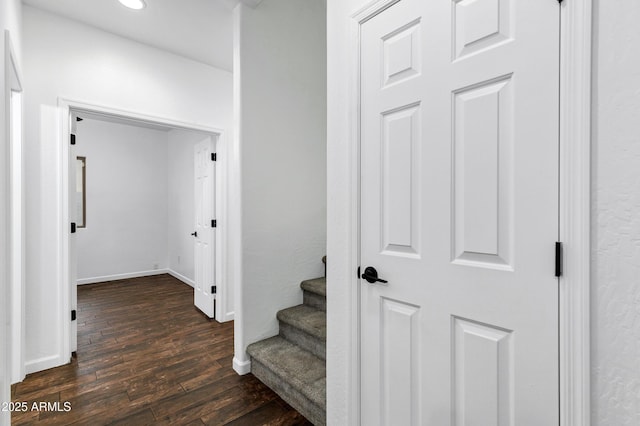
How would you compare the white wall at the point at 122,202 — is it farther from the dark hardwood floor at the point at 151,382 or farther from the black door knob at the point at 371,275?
the black door knob at the point at 371,275

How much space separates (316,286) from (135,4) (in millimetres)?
2678

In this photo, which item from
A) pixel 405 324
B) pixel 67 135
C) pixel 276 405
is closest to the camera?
pixel 405 324

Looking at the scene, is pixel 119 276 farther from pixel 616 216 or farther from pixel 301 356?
pixel 616 216

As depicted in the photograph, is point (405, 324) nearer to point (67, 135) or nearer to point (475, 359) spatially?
point (475, 359)

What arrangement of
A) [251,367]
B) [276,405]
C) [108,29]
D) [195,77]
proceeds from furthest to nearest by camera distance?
[195,77] < [108,29] < [251,367] < [276,405]

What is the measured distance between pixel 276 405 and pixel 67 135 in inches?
105

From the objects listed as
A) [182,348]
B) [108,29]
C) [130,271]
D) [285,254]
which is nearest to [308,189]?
[285,254]

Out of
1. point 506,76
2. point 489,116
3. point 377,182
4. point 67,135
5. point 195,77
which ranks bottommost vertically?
point 377,182

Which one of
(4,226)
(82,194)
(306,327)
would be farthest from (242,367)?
(82,194)

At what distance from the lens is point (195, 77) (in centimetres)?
321

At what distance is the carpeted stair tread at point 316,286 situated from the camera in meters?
2.38

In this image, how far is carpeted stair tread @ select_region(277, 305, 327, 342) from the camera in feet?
6.91

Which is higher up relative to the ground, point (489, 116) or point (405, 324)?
point (489, 116)

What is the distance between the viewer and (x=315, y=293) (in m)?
2.47
